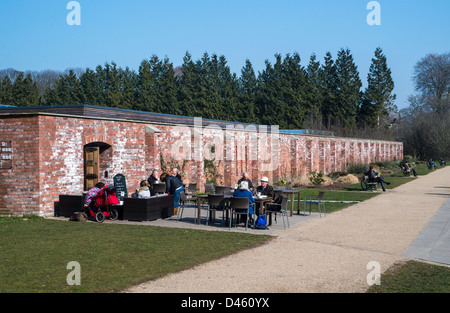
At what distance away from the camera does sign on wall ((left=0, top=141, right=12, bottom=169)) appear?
13500mm

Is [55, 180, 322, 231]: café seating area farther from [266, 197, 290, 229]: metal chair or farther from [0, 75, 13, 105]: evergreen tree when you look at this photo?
[0, 75, 13, 105]: evergreen tree

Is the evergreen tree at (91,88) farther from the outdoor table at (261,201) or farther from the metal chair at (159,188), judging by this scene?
the outdoor table at (261,201)

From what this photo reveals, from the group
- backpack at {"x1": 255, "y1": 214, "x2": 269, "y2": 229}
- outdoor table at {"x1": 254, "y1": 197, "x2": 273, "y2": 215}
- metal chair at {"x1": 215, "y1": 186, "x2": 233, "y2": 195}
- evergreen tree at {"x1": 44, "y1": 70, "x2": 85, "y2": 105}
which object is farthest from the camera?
evergreen tree at {"x1": 44, "y1": 70, "x2": 85, "y2": 105}

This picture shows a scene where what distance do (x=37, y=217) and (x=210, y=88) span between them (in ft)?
169

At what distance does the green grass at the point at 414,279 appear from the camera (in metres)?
6.50

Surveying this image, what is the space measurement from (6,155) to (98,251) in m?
6.33

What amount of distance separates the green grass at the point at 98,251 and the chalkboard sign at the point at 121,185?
3.23 metres

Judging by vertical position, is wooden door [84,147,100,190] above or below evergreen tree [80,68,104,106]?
below

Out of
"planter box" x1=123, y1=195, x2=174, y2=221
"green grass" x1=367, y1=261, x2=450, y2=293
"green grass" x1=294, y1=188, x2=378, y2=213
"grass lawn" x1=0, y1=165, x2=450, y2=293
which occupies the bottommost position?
"green grass" x1=367, y1=261, x2=450, y2=293

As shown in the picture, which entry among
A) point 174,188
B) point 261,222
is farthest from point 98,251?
point 174,188

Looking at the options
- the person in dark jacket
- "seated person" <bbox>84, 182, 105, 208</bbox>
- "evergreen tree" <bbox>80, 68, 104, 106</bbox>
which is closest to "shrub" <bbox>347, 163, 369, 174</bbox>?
the person in dark jacket

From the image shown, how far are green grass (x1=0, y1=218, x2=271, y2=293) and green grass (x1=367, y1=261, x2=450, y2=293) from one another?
3023 millimetres

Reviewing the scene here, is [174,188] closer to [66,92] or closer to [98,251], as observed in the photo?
[98,251]

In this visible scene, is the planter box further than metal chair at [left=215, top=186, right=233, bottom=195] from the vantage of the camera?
No
